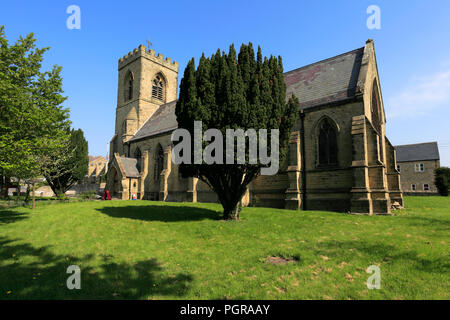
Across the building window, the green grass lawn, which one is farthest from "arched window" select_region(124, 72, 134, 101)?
the building window

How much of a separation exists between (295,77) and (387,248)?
764 inches

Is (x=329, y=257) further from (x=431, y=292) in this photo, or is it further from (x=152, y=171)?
(x=152, y=171)

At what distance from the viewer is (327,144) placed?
17.5 m

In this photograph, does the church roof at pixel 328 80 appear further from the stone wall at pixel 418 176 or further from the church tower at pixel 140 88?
the stone wall at pixel 418 176

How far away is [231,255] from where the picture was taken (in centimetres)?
732

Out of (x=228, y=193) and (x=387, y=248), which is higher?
(x=228, y=193)

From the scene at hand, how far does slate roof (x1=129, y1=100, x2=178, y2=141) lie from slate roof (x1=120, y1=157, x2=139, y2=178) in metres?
3.59

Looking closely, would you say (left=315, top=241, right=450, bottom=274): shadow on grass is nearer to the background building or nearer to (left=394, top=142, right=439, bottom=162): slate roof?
the background building

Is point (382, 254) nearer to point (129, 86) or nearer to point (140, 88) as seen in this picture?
point (140, 88)

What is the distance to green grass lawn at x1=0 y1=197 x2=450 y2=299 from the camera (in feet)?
16.8

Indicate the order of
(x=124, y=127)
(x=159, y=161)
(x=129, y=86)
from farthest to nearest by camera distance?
(x=129, y=86)
(x=124, y=127)
(x=159, y=161)

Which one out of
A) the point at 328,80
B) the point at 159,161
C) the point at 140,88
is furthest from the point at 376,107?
the point at 140,88

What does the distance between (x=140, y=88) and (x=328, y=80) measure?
1066 inches
